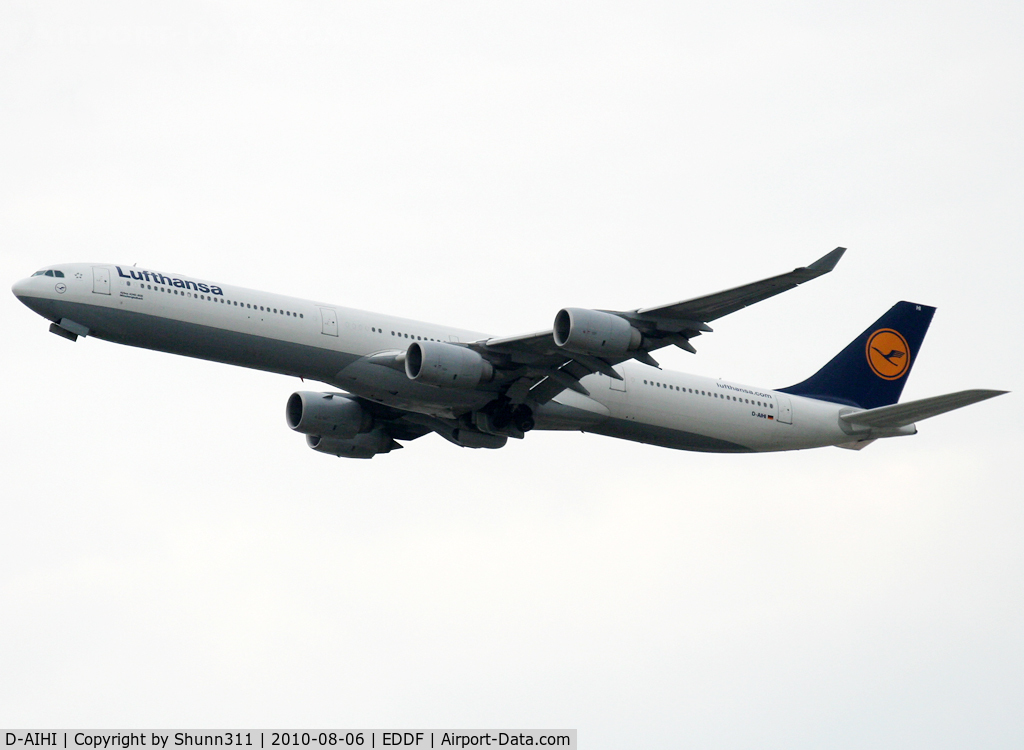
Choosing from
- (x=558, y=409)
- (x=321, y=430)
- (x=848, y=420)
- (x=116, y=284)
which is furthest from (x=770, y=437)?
(x=116, y=284)

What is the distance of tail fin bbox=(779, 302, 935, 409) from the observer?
46.8 meters

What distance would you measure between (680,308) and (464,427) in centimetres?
892

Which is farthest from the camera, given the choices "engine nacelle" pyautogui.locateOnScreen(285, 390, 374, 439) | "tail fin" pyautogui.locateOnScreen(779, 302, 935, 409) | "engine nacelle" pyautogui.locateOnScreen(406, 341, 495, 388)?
"tail fin" pyautogui.locateOnScreen(779, 302, 935, 409)

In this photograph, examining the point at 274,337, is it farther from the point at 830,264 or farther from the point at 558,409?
the point at 830,264

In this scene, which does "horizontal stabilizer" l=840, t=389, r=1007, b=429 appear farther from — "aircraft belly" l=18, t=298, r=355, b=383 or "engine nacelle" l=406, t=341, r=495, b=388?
"aircraft belly" l=18, t=298, r=355, b=383

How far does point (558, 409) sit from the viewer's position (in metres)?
40.8

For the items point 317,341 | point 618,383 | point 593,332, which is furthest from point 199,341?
point 618,383

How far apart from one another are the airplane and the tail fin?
2.65ft

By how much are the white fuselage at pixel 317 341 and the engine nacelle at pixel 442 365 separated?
0.56m

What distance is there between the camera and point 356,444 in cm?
4441

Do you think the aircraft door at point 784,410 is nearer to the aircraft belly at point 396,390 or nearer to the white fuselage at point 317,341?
the white fuselage at point 317,341

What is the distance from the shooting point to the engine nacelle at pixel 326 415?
140 feet

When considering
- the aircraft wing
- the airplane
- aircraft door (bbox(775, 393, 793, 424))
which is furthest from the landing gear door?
aircraft door (bbox(775, 393, 793, 424))

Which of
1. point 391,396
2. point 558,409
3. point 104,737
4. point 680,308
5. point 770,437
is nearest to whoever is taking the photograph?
point 104,737
